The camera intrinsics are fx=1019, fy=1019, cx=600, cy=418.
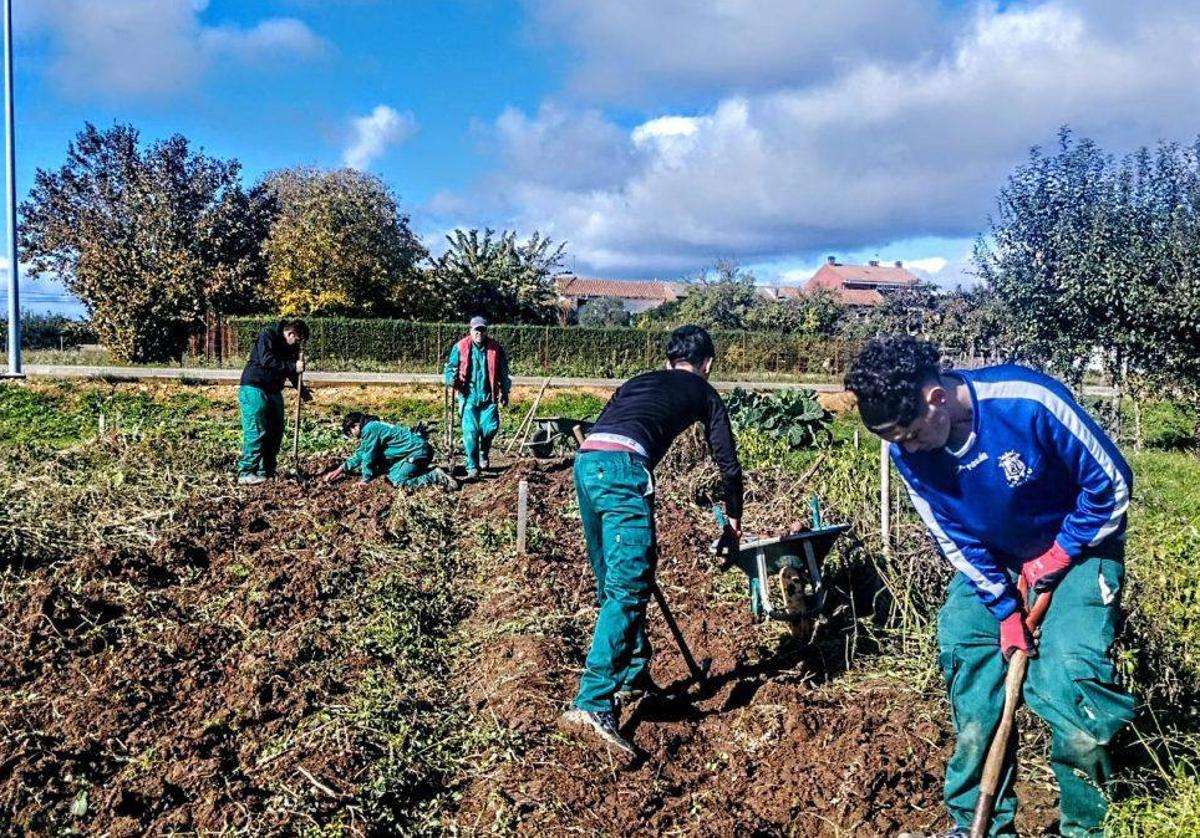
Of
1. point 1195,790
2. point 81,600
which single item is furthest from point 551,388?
point 1195,790

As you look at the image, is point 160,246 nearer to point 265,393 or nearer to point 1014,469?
point 265,393

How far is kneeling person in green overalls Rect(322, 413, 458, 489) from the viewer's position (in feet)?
31.4

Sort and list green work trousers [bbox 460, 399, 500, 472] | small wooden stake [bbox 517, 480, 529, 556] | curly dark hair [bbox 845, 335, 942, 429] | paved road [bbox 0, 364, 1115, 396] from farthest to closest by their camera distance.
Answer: paved road [bbox 0, 364, 1115, 396] → green work trousers [bbox 460, 399, 500, 472] → small wooden stake [bbox 517, 480, 529, 556] → curly dark hair [bbox 845, 335, 942, 429]

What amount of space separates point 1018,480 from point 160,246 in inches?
1017

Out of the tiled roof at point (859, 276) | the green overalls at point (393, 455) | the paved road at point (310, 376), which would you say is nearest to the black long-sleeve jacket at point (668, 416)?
the green overalls at point (393, 455)

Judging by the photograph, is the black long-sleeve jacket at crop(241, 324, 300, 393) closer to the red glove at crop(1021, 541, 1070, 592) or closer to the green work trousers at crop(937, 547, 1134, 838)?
the green work trousers at crop(937, 547, 1134, 838)

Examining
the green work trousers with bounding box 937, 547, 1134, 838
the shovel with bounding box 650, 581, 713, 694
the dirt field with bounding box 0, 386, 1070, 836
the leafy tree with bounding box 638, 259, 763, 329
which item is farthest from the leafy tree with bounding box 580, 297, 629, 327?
the green work trousers with bounding box 937, 547, 1134, 838

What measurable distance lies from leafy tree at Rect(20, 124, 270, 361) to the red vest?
16953 mm

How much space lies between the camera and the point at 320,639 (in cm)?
520

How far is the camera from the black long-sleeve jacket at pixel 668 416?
14.0 ft

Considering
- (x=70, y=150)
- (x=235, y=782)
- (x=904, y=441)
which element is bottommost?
(x=235, y=782)

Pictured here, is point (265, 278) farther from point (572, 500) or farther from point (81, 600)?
point (81, 600)

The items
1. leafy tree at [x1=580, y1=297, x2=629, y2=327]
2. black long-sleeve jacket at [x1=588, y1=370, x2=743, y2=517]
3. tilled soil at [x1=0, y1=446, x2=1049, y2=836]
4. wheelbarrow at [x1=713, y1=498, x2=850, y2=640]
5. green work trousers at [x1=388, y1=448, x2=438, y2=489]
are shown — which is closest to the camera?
tilled soil at [x1=0, y1=446, x2=1049, y2=836]

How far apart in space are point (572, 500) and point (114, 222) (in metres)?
21.3
